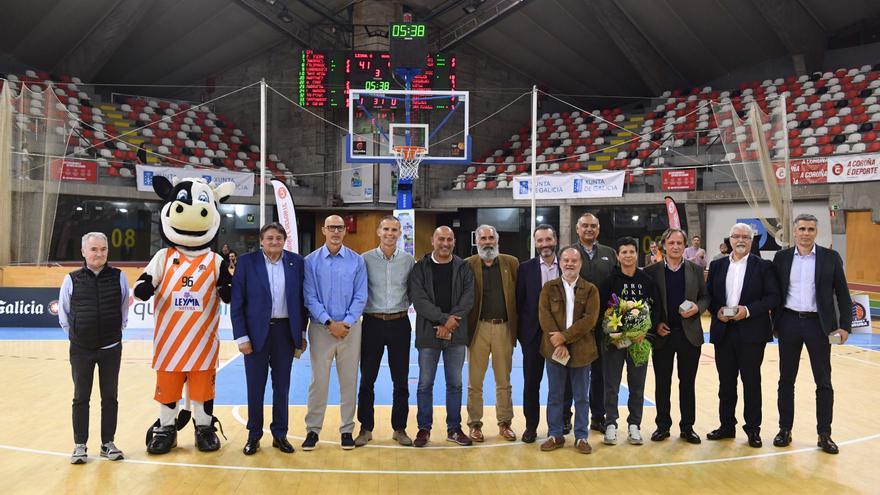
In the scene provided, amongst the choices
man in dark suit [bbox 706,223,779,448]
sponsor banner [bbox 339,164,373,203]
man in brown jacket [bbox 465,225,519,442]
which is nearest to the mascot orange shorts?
man in brown jacket [bbox 465,225,519,442]

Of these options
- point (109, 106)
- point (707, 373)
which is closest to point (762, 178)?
point (707, 373)

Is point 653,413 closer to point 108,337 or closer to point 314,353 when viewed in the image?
point 314,353

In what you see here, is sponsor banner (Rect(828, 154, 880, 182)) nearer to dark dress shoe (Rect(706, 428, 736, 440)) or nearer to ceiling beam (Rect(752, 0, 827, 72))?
ceiling beam (Rect(752, 0, 827, 72))

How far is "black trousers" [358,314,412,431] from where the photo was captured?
17.4 ft

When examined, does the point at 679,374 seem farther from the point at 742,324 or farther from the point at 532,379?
the point at 532,379

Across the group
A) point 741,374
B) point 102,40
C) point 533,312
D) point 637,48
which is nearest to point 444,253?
point 533,312

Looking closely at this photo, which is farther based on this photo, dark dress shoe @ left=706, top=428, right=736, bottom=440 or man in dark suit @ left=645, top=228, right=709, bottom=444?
dark dress shoe @ left=706, top=428, right=736, bottom=440

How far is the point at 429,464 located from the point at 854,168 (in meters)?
14.4

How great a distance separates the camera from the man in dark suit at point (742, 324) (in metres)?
5.27

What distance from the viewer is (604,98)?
25.5 m

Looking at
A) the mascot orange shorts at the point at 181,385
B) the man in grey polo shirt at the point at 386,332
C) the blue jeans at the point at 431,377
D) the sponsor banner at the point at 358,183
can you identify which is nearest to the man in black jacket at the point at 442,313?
the blue jeans at the point at 431,377

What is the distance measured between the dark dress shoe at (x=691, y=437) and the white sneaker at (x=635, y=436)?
402 mm

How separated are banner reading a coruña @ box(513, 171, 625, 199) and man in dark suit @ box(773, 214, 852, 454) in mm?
13969

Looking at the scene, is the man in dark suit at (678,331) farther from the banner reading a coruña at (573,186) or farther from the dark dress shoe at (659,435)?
the banner reading a coruña at (573,186)
